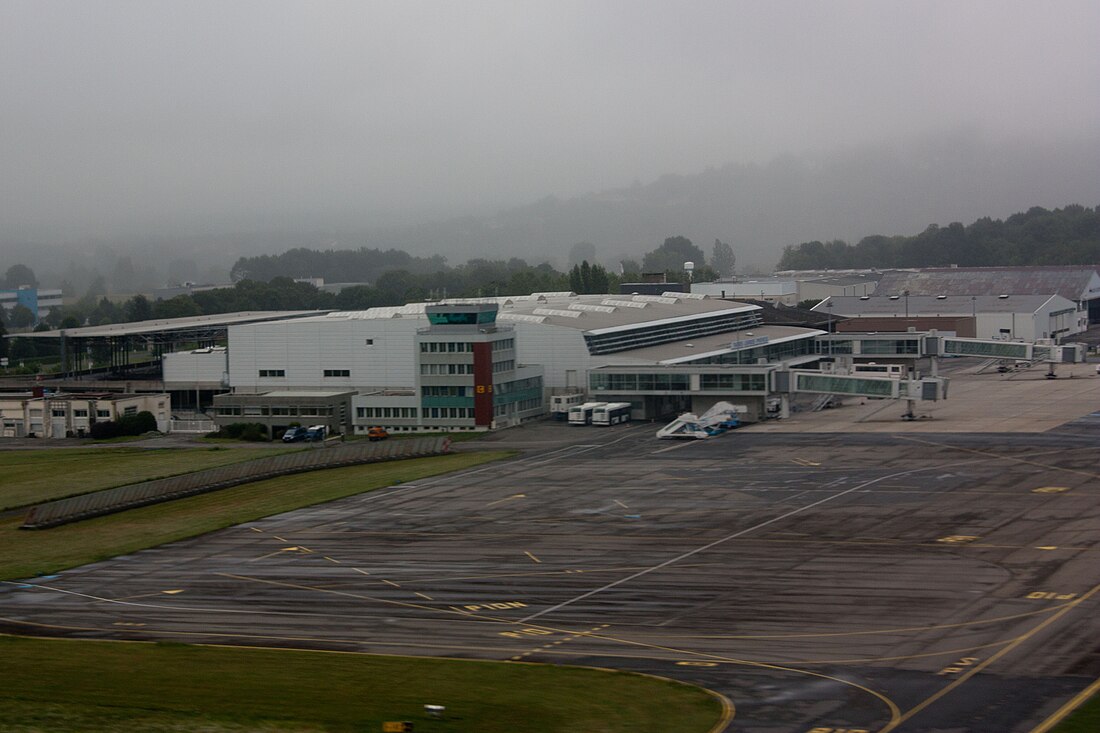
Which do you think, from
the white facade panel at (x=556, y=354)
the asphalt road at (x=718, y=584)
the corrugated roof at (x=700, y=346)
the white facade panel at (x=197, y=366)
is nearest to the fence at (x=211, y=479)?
the asphalt road at (x=718, y=584)

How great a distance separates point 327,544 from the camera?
62.9 meters

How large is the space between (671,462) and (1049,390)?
54.2m

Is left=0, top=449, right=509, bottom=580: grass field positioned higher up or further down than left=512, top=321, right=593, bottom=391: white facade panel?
further down

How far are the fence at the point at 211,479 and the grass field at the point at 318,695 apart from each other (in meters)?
32.5

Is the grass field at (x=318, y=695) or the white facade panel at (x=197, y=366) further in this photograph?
the white facade panel at (x=197, y=366)

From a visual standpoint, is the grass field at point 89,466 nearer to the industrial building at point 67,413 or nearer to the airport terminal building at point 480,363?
the industrial building at point 67,413

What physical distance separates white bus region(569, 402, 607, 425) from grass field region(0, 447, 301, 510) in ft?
82.0

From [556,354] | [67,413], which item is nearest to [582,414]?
[556,354]

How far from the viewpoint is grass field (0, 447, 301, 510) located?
86.8 m

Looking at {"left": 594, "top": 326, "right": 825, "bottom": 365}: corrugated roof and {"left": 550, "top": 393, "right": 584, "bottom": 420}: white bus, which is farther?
{"left": 594, "top": 326, "right": 825, "bottom": 365}: corrugated roof

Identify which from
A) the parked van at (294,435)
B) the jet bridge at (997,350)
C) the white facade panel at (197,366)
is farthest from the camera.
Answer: the jet bridge at (997,350)

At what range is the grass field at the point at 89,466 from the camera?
86750 mm

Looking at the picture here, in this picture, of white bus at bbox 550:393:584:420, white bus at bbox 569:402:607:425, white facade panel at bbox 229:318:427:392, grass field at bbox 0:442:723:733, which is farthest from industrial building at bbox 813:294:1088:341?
grass field at bbox 0:442:723:733

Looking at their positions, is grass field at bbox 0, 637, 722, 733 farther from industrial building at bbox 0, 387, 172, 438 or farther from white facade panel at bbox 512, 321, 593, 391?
industrial building at bbox 0, 387, 172, 438
